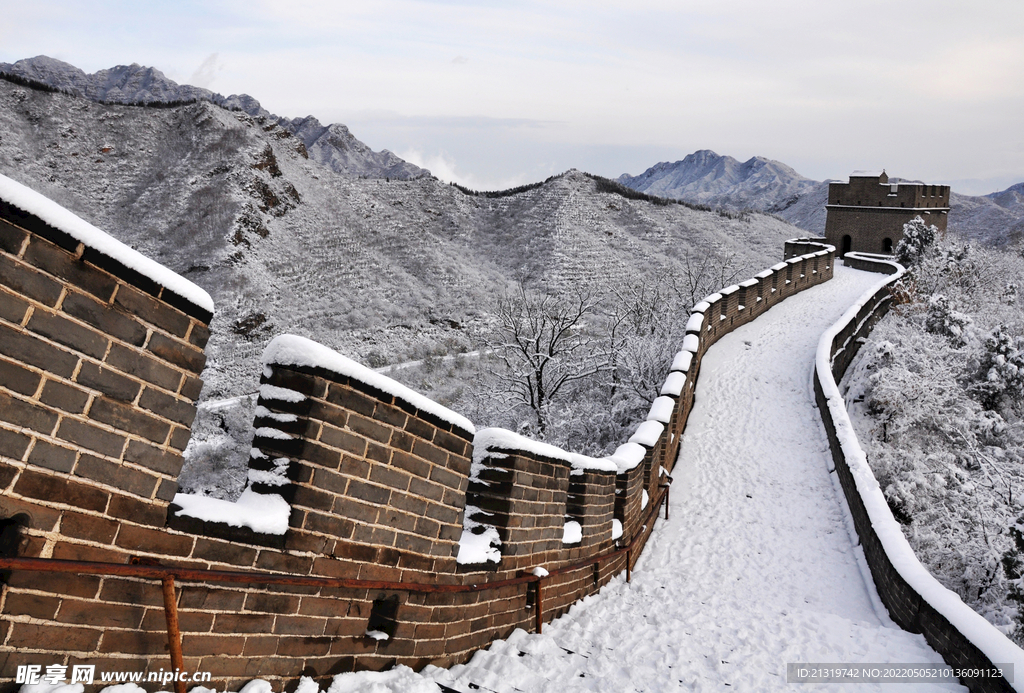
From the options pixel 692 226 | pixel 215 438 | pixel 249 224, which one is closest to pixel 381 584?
pixel 215 438

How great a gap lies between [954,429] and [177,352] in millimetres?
15007

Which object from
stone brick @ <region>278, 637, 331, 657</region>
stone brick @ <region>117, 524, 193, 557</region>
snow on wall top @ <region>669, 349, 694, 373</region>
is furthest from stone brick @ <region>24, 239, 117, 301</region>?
snow on wall top @ <region>669, 349, 694, 373</region>

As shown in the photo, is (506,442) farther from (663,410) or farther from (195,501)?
(663,410)

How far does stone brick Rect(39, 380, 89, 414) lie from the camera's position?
168cm

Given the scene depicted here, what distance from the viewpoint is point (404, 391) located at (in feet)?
8.96

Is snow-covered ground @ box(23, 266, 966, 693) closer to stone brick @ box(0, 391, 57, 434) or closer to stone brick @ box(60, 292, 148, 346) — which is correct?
stone brick @ box(0, 391, 57, 434)

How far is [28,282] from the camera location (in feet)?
5.36

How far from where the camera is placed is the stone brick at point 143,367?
5.97ft

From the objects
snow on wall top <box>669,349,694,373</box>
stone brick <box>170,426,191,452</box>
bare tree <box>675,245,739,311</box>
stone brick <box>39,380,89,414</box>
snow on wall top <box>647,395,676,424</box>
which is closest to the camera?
stone brick <box>39,380,89,414</box>

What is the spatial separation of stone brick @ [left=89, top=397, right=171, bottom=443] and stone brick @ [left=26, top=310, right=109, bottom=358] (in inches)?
5.9

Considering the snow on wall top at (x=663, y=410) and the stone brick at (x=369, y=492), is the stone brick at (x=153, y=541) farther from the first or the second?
the snow on wall top at (x=663, y=410)

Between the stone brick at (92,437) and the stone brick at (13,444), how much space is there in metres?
0.08

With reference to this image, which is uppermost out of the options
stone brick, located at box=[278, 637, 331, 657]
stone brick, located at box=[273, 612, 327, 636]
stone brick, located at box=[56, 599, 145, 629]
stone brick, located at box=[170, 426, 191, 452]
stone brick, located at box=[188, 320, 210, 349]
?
stone brick, located at box=[188, 320, 210, 349]

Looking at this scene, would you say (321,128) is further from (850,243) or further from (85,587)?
(85,587)
